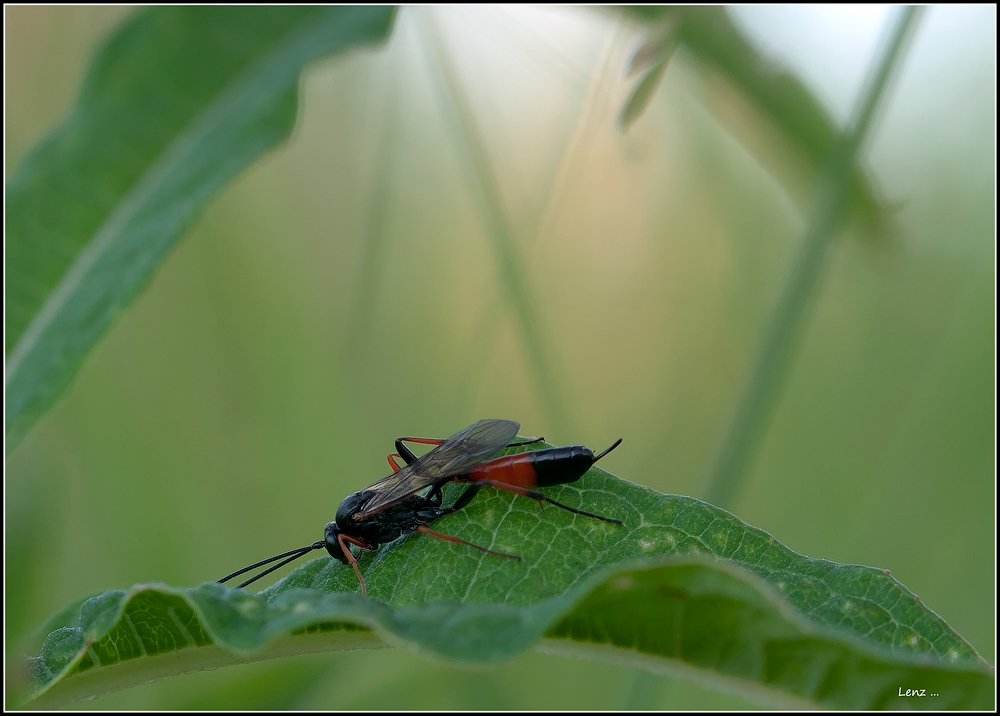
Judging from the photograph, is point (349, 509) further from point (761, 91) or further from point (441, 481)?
point (761, 91)

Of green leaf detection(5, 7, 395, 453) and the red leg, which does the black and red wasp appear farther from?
green leaf detection(5, 7, 395, 453)

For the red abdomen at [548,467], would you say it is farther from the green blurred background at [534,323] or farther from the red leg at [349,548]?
the green blurred background at [534,323]

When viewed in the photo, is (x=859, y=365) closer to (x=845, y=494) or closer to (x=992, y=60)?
(x=845, y=494)

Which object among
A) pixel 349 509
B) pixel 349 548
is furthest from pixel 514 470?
pixel 349 509

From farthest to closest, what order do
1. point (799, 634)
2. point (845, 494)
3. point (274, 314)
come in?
point (274, 314)
point (845, 494)
point (799, 634)

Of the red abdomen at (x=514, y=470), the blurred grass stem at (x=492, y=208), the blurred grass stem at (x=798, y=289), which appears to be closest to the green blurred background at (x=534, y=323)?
the blurred grass stem at (x=492, y=208)

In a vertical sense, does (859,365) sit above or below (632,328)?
below

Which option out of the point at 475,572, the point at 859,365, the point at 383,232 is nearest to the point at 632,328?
the point at 859,365
